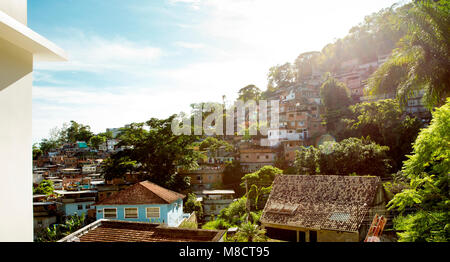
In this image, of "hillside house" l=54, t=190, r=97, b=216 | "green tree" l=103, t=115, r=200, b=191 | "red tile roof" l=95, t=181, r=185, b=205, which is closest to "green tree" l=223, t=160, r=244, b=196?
"green tree" l=103, t=115, r=200, b=191

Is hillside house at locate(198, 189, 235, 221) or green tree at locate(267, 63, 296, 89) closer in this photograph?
hillside house at locate(198, 189, 235, 221)

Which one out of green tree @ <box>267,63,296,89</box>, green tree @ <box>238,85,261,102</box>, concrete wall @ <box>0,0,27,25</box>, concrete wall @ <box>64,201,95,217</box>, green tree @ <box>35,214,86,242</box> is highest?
green tree @ <box>267,63,296,89</box>

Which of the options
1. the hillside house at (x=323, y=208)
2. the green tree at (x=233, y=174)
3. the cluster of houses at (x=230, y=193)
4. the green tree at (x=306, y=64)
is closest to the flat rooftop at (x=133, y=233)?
the cluster of houses at (x=230, y=193)

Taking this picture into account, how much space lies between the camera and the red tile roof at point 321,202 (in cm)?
665

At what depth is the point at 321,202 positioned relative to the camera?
732cm

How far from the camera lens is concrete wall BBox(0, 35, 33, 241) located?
3.69 feet

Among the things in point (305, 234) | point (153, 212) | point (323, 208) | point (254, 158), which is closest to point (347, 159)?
point (323, 208)

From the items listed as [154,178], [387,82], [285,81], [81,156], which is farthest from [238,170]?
[285,81]

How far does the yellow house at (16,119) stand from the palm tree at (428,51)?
455 centimetres

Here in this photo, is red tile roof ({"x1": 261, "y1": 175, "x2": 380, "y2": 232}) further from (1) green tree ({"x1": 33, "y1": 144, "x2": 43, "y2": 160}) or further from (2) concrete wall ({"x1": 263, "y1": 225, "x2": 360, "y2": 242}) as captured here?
(1) green tree ({"x1": 33, "y1": 144, "x2": 43, "y2": 160})

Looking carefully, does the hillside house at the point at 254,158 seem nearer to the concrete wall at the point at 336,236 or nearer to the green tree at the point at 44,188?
the concrete wall at the point at 336,236

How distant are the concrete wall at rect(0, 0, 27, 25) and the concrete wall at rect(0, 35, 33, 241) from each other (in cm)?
1
